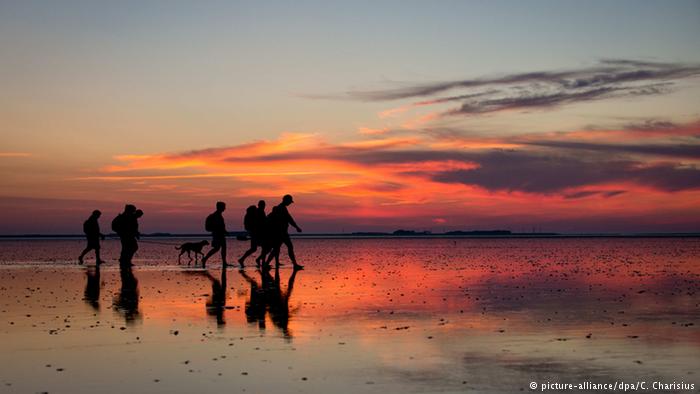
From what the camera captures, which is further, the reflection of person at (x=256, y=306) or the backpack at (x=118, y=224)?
the backpack at (x=118, y=224)

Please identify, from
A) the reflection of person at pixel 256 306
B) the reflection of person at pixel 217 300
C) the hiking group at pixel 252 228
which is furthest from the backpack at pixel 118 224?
the reflection of person at pixel 256 306

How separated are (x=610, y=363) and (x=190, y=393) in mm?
5042

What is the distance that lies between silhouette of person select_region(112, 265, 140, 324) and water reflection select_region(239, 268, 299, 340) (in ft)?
7.19

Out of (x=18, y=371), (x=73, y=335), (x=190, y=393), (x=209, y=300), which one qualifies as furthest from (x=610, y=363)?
(x=209, y=300)

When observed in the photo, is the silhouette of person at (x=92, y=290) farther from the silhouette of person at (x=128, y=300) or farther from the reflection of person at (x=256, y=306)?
the reflection of person at (x=256, y=306)

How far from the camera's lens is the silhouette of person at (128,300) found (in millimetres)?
16109

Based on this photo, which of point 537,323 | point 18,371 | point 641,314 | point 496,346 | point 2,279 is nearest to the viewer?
point 18,371

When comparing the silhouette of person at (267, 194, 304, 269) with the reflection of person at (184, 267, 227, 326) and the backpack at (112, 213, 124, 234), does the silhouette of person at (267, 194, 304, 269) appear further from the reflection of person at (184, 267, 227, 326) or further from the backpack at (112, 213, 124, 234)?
the backpack at (112, 213, 124, 234)

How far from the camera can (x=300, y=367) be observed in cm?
1022

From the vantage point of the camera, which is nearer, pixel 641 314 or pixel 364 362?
pixel 364 362

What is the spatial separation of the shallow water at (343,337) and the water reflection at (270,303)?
1.8 inches

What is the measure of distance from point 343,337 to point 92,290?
11784mm

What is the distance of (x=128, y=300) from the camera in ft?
63.2

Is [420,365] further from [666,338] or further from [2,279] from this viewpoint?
[2,279]
